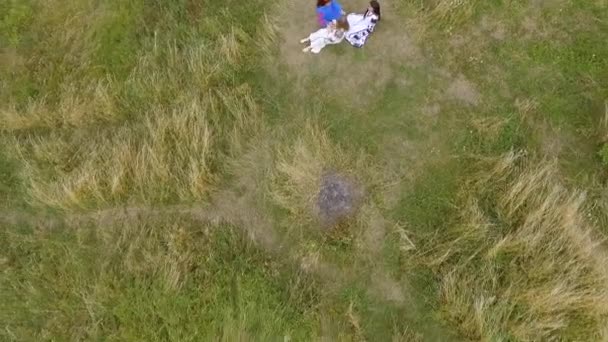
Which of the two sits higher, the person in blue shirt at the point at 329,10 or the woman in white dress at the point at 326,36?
the person in blue shirt at the point at 329,10

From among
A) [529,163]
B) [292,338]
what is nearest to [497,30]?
[529,163]

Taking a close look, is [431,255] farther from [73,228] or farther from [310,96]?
[73,228]

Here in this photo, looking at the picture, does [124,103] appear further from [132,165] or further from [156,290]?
[156,290]

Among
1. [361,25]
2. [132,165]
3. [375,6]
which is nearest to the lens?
[132,165]

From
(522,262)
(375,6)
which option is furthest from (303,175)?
(522,262)

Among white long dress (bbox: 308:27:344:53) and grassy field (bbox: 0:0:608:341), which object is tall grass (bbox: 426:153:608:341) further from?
white long dress (bbox: 308:27:344:53)

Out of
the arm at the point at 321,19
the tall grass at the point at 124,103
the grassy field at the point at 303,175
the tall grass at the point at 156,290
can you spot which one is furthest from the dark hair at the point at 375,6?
the tall grass at the point at 156,290

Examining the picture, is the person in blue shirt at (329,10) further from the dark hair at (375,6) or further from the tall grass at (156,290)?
the tall grass at (156,290)
